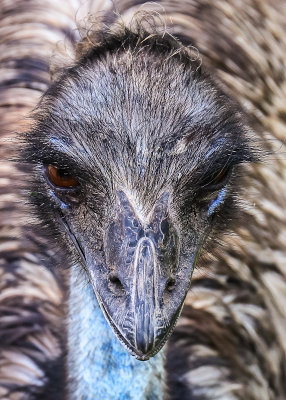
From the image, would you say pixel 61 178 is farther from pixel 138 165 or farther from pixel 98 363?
pixel 98 363

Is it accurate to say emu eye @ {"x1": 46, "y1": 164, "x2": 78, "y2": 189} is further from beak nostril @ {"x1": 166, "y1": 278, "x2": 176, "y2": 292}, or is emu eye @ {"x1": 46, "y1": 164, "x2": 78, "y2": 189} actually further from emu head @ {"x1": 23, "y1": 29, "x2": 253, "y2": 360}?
beak nostril @ {"x1": 166, "y1": 278, "x2": 176, "y2": 292}

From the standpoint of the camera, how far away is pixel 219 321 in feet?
10.9

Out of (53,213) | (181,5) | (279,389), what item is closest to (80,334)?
(53,213)

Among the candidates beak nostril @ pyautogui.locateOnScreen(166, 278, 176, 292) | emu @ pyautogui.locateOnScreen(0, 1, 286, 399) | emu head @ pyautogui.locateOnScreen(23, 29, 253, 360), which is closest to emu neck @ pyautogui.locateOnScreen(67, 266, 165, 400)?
emu @ pyautogui.locateOnScreen(0, 1, 286, 399)

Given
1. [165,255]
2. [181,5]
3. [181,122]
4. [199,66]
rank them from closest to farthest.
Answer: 1. [165,255]
2. [181,122]
3. [199,66]
4. [181,5]

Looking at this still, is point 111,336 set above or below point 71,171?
below

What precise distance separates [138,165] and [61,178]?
0.25m

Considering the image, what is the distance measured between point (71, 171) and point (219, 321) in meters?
1.11

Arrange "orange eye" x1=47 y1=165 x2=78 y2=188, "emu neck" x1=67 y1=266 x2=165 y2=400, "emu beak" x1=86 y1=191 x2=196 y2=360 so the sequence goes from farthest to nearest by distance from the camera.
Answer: "emu neck" x1=67 y1=266 x2=165 y2=400, "orange eye" x1=47 y1=165 x2=78 y2=188, "emu beak" x1=86 y1=191 x2=196 y2=360

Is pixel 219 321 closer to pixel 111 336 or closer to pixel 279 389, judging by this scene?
pixel 279 389

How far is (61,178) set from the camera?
8.23ft

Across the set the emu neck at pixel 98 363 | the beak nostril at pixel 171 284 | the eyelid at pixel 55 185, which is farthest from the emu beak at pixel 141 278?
the emu neck at pixel 98 363

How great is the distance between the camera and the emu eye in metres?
2.48

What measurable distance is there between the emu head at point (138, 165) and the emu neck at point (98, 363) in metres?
0.21
